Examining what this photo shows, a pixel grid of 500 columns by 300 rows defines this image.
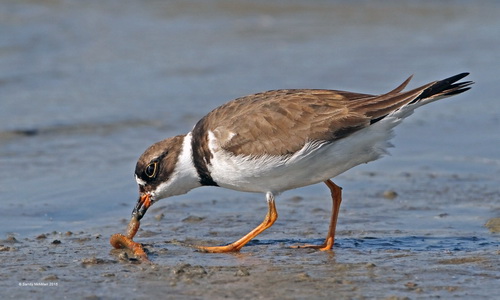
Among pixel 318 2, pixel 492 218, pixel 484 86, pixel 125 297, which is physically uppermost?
pixel 318 2

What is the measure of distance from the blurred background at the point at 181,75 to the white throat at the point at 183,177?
80cm

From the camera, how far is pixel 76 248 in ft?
20.7

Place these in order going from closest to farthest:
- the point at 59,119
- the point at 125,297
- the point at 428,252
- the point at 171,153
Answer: the point at 125,297 → the point at 428,252 → the point at 171,153 → the point at 59,119

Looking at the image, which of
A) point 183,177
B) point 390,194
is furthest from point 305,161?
point 390,194

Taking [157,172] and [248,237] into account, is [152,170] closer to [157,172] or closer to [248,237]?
[157,172]

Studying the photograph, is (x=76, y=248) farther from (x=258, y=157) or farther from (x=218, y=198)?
(x=218, y=198)

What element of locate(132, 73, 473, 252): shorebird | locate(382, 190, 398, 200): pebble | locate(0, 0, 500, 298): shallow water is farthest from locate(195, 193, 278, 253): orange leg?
locate(382, 190, 398, 200): pebble

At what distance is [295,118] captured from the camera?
636cm

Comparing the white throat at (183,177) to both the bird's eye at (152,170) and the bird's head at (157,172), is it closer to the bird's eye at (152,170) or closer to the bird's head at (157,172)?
the bird's head at (157,172)

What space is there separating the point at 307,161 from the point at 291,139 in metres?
0.20

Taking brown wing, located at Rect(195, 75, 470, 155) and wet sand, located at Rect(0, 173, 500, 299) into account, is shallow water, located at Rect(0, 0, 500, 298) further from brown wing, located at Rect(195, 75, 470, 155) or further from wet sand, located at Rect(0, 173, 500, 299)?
brown wing, located at Rect(195, 75, 470, 155)

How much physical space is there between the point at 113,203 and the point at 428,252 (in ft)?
10.2

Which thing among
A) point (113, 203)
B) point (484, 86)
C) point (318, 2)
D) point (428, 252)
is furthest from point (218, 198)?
point (318, 2)

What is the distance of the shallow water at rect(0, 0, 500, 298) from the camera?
223 inches
